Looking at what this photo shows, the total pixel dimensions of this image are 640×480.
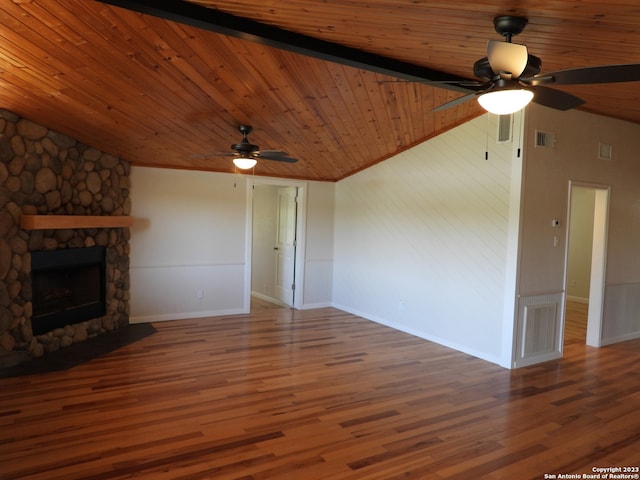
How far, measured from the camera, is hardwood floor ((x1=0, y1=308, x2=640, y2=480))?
2670mm

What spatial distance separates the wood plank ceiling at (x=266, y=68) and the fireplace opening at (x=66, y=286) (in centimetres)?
137

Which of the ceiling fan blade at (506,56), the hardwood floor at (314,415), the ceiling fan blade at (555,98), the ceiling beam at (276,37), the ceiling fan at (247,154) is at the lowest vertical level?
the hardwood floor at (314,415)

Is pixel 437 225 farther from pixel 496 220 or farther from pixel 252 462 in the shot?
pixel 252 462

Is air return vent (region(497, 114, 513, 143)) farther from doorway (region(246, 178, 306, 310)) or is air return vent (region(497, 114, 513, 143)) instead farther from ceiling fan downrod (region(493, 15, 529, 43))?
doorway (region(246, 178, 306, 310))

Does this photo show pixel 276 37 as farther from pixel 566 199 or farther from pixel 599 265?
pixel 599 265

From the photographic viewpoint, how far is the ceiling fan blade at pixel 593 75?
2.10 m

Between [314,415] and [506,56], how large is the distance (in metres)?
2.76

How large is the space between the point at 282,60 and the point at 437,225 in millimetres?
3005

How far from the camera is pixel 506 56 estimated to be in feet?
A: 6.93

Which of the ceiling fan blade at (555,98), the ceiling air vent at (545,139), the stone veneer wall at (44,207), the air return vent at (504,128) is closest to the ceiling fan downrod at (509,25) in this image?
the ceiling fan blade at (555,98)

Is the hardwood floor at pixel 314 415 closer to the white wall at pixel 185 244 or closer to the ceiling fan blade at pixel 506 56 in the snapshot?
the white wall at pixel 185 244

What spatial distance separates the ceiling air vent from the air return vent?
299mm

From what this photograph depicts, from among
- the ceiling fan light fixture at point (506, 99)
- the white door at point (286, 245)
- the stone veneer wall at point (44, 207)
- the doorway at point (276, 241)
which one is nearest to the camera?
the ceiling fan light fixture at point (506, 99)

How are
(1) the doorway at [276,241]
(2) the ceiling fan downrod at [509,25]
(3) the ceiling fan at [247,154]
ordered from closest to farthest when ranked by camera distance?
(2) the ceiling fan downrod at [509,25]
(3) the ceiling fan at [247,154]
(1) the doorway at [276,241]
